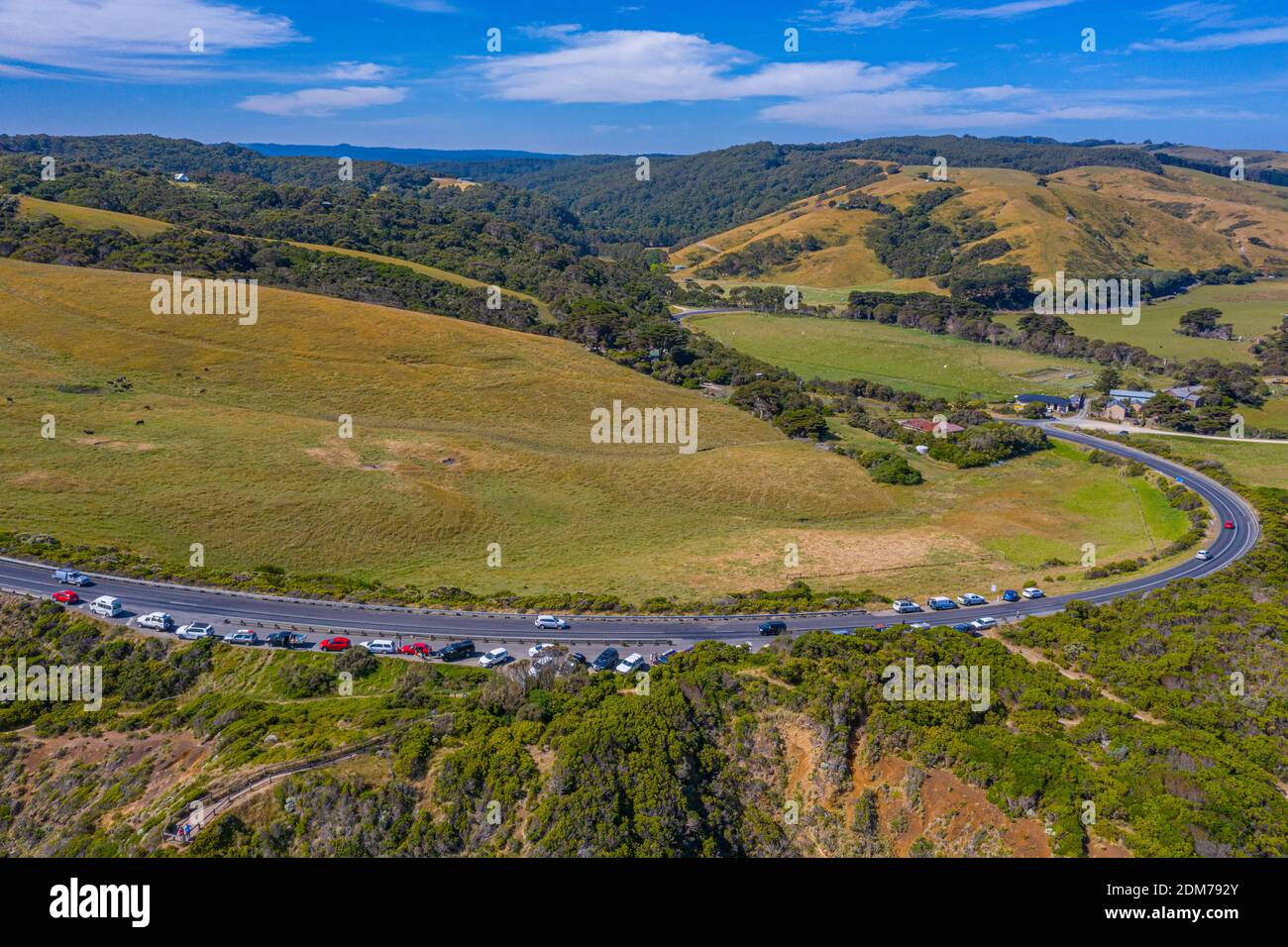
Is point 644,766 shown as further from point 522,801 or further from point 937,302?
Answer: point 937,302

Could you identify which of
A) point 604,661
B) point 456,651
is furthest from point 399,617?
point 604,661

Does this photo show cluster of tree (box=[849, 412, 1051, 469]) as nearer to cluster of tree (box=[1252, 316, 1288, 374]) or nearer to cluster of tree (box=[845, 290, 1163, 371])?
cluster of tree (box=[845, 290, 1163, 371])

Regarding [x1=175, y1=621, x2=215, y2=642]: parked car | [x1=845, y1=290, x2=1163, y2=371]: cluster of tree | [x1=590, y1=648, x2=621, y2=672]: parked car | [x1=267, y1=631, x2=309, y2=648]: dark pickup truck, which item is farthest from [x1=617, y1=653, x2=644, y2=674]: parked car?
[x1=845, y1=290, x2=1163, y2=371]: cluster of tree

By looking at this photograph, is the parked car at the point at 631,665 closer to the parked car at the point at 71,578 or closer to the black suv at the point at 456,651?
the black suv at the point at 456,651

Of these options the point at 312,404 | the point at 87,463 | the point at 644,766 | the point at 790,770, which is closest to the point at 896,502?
the point at 790,770

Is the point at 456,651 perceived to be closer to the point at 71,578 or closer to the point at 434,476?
the point at 71,578
